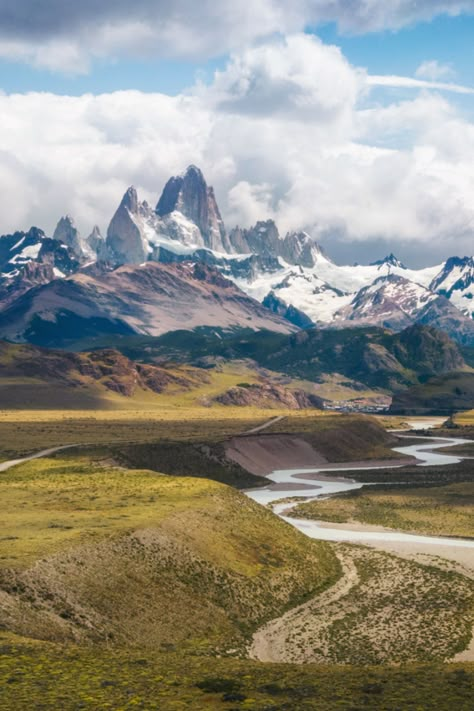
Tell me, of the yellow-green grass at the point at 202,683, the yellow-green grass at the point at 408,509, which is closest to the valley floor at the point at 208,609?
the yellow-green grass at the point at 202,683

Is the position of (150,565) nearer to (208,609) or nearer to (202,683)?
(208,609)

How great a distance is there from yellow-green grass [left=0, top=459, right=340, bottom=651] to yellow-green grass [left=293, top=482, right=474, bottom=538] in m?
28.9

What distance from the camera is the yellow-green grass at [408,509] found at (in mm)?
133125

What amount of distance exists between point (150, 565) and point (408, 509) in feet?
259

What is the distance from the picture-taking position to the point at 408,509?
150m

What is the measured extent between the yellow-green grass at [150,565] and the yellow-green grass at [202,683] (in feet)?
27.3

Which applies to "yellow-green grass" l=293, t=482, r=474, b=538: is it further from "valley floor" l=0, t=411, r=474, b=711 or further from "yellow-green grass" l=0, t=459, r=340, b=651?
"yellow-green grass" l=0, t=459, r=340, b=651

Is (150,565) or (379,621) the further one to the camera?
(150,565)

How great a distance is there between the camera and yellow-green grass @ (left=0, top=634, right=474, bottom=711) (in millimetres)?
47625

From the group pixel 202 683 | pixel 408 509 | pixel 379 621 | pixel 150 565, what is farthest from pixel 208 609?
pixel 408 509

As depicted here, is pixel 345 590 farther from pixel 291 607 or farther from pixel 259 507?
pixel 259 507

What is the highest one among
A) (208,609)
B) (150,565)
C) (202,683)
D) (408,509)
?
(150,565)

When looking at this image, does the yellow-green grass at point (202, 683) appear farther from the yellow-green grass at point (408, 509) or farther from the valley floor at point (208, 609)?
the yellow-green grass at point (408, 509)

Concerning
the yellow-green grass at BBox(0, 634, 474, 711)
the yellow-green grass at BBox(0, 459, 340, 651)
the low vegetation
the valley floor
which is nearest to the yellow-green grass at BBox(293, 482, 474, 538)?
the valley floor
